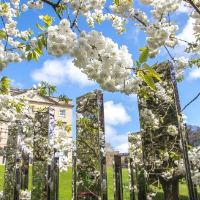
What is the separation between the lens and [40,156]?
199 inches

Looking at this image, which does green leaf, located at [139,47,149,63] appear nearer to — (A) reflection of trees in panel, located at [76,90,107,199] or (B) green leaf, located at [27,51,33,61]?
(B) green leaf, located at [27,51,33,61]

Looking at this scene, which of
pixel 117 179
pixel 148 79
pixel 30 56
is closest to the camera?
pixel 148 79

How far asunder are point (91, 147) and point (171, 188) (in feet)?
5.13

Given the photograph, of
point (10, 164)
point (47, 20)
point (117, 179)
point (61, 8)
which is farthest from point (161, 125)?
point (10, 164)

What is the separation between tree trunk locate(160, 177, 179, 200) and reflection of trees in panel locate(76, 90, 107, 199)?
1.06 metres

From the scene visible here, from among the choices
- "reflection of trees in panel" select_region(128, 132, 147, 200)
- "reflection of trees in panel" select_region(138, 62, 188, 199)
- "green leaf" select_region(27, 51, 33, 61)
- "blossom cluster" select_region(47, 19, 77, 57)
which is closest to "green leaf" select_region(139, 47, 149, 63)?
"blossom cluster" select_region(47, 19, 77, 57)

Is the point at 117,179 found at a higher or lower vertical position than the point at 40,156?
lower

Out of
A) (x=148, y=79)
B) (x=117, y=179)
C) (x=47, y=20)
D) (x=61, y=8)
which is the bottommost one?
(x=117, y=179)

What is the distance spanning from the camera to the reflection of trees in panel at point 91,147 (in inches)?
142

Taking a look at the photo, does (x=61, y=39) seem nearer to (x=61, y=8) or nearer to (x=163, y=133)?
(x=61, y=8)

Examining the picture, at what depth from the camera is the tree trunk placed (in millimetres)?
2591

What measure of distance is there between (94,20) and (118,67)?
7.40 feet

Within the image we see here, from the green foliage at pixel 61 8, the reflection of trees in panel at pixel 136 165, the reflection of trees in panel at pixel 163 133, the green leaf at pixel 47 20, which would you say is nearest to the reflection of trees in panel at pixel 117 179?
the reflection of trees in panel at pixel 136 165

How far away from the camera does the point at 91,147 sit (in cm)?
387
